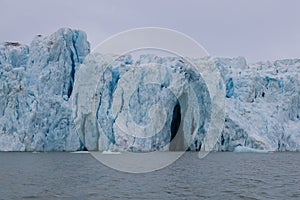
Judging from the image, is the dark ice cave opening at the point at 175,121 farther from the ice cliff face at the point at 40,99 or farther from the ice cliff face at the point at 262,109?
the ice cliff face at the point at 40,99

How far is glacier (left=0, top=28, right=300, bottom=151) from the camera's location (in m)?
42.7

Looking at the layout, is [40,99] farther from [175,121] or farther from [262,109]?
[262,109]

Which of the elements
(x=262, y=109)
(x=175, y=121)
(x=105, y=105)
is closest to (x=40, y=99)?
(x=105, y=105)

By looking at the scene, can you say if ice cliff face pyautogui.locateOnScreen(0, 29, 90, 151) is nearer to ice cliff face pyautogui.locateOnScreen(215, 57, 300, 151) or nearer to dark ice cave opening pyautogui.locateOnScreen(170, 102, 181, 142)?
dark ice cave opening pyautogui.locateOnScreen(170, 102, 181, 142)

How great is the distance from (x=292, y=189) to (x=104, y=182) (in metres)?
7.70

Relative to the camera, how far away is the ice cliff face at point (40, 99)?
42.3 metres

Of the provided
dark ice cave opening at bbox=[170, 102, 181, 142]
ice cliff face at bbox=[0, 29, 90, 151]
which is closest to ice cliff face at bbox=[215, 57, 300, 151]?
dark ice cave opening at bbox=[170, 102, 181, 142]

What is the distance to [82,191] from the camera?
14.5m

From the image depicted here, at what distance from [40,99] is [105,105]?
6.95 metres

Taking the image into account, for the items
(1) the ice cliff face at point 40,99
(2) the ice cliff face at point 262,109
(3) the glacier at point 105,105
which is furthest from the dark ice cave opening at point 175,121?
(1) the ice cliff face at point 40,99

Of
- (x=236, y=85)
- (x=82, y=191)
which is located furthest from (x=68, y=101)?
(x=82, y=191)

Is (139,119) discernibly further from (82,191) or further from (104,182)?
(82,191)

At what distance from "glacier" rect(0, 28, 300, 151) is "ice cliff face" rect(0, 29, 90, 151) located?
0.33 ft

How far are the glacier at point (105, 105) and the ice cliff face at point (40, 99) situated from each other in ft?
0.33
